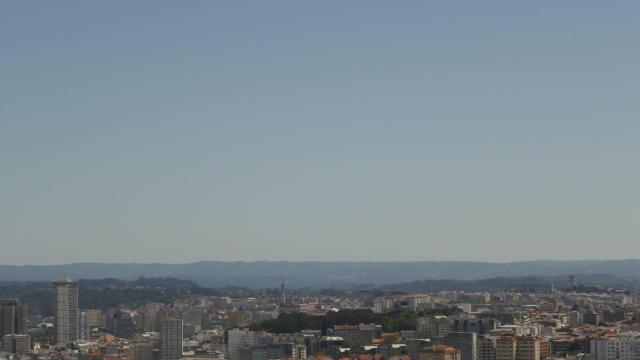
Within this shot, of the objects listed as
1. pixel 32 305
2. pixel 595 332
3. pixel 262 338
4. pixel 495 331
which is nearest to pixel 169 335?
pixel 262 338

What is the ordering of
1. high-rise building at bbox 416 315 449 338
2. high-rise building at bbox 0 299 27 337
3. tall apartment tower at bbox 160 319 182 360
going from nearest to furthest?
tall apartment tower at bbox 160 319 182 360 < high-rise building at bbox 416 315 449 338 < high-rise building at bbox 0 299 27 337

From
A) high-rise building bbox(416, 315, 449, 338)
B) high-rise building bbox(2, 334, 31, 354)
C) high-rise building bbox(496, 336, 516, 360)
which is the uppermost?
high-rise building bbox(416, 315, 449, 338)

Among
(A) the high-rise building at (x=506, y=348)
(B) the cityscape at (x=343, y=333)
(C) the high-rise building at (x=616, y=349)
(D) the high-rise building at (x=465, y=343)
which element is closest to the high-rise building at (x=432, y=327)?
(B) the cityscape at (x=343, y=333)

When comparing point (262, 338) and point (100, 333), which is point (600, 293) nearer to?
point (100, 333)

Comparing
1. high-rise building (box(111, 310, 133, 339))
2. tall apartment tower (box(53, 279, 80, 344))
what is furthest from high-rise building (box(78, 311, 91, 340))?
high-rise building (box(111, 310, 133, 339))

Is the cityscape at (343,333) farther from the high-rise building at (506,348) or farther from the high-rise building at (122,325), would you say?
the high-rise building at (122,325)

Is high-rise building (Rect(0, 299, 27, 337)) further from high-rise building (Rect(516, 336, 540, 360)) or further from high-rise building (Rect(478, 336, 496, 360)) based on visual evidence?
high-rise building (Rect(516, 336, 540, 360))

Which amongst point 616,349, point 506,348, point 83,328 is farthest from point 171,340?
point 83,328
